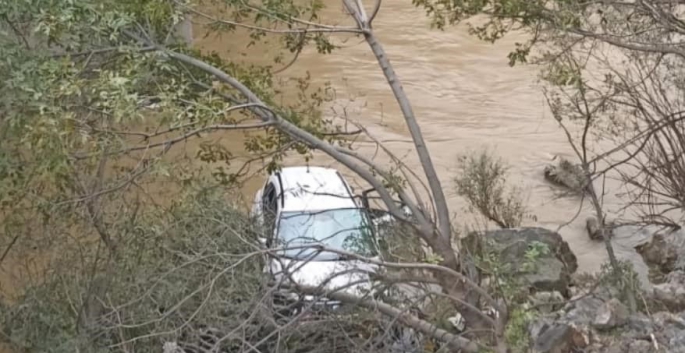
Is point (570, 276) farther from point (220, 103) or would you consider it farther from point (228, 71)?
point (220, 103)

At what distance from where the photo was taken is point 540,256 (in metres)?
8.23

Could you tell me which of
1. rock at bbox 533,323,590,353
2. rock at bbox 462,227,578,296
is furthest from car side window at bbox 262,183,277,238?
rock at bbox 533,323,590,353

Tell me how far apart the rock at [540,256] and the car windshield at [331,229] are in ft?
2.75

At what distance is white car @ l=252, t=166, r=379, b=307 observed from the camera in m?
6.57

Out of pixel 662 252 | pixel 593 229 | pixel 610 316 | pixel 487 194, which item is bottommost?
pixel 593 229

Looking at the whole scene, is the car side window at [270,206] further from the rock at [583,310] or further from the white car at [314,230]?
the rock at [583,310]

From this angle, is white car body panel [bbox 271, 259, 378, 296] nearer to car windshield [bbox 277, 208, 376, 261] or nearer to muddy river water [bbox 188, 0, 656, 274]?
car windshield [bbox 277, 208, 376, 261]

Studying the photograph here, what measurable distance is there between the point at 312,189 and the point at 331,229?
3.55 feet

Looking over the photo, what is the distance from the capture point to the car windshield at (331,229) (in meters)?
7.41

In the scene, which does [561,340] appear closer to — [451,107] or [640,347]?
[640,347]

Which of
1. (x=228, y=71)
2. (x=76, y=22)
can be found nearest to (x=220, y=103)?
(x=76, y=22)

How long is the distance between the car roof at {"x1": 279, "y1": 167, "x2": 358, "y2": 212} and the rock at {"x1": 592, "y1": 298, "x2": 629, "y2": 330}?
2979 millimetres

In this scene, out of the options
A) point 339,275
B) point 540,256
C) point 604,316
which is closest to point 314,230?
point 540,256

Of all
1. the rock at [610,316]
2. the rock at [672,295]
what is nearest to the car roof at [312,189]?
the rock at [672,295]
